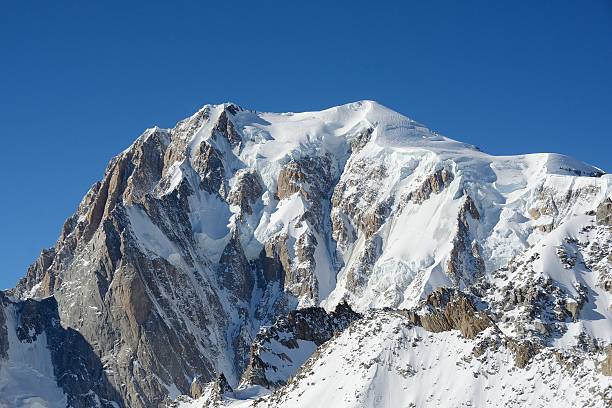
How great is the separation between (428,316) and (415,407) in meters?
17.6

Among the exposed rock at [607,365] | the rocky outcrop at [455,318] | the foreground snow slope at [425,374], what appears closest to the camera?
the exposed rock at [607,365]

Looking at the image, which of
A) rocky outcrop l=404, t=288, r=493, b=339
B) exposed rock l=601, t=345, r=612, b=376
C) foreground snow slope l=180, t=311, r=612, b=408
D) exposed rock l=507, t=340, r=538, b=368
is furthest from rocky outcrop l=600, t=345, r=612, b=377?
rocky outcrop l=404, t=288, r=493, b=339

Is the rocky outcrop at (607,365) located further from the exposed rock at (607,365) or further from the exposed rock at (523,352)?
the exposed rock at (523,352)

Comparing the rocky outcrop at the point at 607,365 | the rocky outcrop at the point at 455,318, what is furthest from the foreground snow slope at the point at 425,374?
the rocky outcrop at the point at 455,318

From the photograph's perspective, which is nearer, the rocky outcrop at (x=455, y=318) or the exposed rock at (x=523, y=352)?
the exposed rock at (x=523, y=352)

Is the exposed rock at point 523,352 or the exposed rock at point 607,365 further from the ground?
the exposed rock at point 523,352

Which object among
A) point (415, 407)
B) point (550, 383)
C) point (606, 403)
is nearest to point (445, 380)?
point (415, 407)

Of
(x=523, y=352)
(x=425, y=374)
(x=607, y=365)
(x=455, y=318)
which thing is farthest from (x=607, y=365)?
(x=455, y=318)

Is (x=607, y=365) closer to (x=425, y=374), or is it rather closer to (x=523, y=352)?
(x=523, y=352)

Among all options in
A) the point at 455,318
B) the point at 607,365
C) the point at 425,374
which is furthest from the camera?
the point at 455,318

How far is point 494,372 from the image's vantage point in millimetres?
173375

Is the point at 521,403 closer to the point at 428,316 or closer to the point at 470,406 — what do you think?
the point at 470,406

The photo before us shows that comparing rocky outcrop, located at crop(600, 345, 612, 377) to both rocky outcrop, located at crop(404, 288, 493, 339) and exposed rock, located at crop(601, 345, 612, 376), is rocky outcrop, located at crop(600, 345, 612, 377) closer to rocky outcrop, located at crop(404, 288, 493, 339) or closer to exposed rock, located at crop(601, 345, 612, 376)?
exposed rock, located at crop(601, 345, 612, 376)

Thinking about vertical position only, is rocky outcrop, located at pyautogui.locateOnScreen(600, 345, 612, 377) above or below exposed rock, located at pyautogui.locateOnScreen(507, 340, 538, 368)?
Result: below
